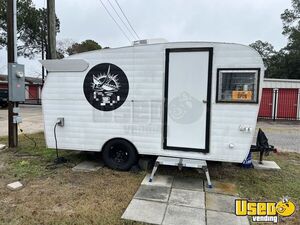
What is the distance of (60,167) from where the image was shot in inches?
199

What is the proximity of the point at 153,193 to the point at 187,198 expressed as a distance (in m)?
0.54

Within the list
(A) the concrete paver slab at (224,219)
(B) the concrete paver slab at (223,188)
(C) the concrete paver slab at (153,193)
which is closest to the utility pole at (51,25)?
(C) the concrete paver slab at (153,193)

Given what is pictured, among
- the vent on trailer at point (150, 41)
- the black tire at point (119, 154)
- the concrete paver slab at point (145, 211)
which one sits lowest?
the concrete paver slab at point (145, 211)

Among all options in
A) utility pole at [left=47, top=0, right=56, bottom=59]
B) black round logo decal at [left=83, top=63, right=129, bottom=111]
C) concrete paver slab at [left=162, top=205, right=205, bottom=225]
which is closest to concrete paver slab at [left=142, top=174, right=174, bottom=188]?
concrete paver slab at [left=162, top=205, right=205, bottom=225]

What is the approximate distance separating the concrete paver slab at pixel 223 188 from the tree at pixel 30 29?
22.9 m

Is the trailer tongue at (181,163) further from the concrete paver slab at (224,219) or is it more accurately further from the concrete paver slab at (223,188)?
the concrete paver slab at (224,219)

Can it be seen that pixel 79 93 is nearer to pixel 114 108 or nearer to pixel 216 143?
pixel 114 108

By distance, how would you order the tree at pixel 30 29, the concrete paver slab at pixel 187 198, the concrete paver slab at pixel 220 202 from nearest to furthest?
1. the concrete paver slab at pixel 220 202
2. the concrete paver slab at pixel 187 198
3. the tree at pixel 30 29

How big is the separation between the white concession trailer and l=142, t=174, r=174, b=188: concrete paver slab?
16.4 inches

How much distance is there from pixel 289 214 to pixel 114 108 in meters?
3.34

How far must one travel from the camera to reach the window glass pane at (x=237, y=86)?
161 inches

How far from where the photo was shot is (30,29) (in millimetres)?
24953

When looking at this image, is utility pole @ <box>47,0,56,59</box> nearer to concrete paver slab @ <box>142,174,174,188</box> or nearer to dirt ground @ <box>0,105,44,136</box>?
dirt ground @ <box>0,105,44,136</box>

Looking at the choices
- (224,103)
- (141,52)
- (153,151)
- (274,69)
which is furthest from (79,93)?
(274,69)
